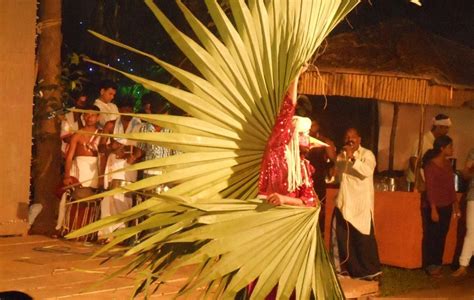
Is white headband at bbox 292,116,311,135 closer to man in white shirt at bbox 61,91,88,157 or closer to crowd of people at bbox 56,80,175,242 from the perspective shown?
crowd of people at bbox 56,80,175,242

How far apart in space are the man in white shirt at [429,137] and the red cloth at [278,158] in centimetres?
667

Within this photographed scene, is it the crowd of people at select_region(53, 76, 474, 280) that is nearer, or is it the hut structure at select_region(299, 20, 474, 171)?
the crowd of people at select_region(53, 76, 474, 280)

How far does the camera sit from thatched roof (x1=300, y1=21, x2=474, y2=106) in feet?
39.8

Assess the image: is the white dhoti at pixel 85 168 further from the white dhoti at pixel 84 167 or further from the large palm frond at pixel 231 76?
the large palm frond at pixel 231 76

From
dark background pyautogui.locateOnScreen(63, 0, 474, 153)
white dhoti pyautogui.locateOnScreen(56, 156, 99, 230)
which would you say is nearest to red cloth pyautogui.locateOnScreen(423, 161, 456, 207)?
dark background pyautogui.locateOnScreen(63, 0, 474, 153)

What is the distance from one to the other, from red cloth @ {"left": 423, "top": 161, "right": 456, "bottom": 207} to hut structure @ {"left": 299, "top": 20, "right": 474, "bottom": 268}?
219 millimetres

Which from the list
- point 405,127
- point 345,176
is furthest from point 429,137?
point 345,176

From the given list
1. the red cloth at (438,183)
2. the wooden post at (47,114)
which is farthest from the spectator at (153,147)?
the red cloth at (438,183)

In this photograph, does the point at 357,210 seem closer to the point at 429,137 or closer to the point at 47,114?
the point at 429,137

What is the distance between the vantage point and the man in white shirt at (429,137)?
1207cm

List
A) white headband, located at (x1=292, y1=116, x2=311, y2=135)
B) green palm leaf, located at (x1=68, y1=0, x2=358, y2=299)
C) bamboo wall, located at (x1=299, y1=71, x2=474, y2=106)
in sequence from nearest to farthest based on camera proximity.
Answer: green palm leaf, located at (x1=68, y1=0, x2=358, y2=299)
white headband, located at (x1=292, y1=116, x2=311, y2=135)
bamboo wall, located at (x1=299, y1=71, x2=474, y2=106)

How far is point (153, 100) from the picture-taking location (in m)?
12.6

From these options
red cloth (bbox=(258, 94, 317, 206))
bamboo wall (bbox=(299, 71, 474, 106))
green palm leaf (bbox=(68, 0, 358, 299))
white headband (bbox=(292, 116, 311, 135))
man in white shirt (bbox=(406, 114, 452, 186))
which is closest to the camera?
green palm leaf (bbox=(68, 0, 358, 299))

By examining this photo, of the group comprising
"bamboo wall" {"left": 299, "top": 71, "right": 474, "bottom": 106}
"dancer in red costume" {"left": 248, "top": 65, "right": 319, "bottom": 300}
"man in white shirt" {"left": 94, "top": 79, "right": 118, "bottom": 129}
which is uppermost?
"bamboo wall" {"left": 299, "top": 71, "right": 474, "bottom": 106}
